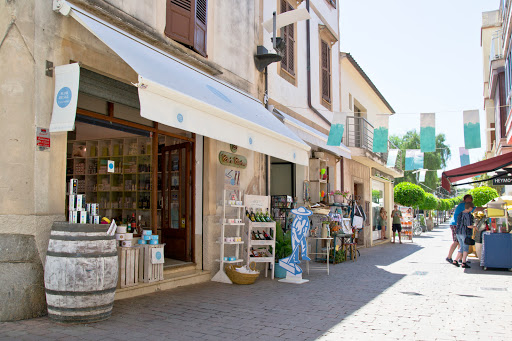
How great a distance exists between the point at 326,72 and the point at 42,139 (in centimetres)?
1112

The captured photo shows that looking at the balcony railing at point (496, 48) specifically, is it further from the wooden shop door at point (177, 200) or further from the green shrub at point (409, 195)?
the wooden shop door at point (177, 200)

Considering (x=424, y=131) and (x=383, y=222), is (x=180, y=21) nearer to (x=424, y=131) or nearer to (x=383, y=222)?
(x=424, y=131)

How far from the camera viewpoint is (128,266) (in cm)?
625

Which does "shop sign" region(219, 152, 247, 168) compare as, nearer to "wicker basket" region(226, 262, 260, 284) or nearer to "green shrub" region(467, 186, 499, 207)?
"wicker basket" region(226, 262, 260, 284)

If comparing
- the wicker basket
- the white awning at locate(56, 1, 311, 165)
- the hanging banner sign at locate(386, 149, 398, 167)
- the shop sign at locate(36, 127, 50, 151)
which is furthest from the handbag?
the hanging banner sign at locate(386, 149, 398, 167)

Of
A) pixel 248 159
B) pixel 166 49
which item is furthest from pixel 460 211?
pixel 166 49

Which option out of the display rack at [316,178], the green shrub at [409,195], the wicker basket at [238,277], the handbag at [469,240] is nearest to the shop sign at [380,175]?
the green shrub at [409,195]

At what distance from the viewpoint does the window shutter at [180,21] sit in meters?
7.38

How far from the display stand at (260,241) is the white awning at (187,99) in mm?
1104

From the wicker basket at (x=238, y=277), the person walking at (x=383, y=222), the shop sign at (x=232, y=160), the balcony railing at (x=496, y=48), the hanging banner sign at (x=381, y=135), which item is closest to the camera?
the wicker basket at (x=238, y=277)

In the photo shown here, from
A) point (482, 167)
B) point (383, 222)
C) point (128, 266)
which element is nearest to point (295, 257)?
point (128, 266)

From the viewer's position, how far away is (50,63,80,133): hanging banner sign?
4.96 metres

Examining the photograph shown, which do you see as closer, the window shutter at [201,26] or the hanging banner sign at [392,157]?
the window shutter at [201,26]

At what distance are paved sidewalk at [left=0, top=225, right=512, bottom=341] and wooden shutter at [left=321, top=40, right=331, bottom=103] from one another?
24.7 feet
